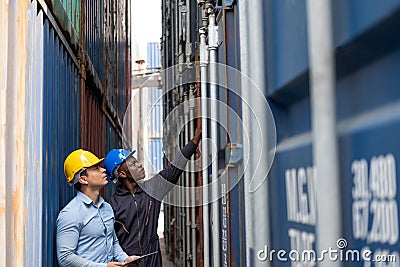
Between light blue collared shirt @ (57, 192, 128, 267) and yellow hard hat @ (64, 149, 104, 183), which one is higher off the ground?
yellow hard hat @ (64, 149, 104, 183)

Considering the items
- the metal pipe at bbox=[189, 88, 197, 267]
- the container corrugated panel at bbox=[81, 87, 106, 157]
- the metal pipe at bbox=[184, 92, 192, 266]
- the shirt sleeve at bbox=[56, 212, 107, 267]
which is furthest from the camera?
the metal pipe at bbox=[184, 92, 192, 266]

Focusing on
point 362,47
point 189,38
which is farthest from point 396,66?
point 189,38

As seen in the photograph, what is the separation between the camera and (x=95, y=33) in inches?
305

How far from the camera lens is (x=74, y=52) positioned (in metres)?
5.31

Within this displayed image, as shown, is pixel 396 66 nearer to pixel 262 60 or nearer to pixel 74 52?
pixel 262 60

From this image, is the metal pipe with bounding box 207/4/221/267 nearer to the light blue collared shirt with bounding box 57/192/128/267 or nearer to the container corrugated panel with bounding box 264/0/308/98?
the light blue collared shirt with bounding box 57/192/128/267

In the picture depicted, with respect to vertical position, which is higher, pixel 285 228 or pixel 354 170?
pixel 354 170

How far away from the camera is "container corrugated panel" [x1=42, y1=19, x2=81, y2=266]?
3.72 m

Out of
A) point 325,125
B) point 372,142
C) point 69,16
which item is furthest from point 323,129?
point 69,16

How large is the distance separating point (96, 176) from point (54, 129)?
0.49 m

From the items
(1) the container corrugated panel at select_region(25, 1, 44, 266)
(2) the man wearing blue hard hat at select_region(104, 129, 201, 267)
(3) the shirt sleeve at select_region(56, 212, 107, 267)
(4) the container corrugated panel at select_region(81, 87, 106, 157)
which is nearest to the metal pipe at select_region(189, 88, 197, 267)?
(4) the container corrugated panel at select_region(81, 87, 106, 157)

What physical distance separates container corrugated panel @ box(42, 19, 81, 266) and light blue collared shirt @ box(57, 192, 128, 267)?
109 mm

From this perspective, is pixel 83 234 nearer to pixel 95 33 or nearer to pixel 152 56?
pixel 95 33

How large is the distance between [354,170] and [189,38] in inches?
237
